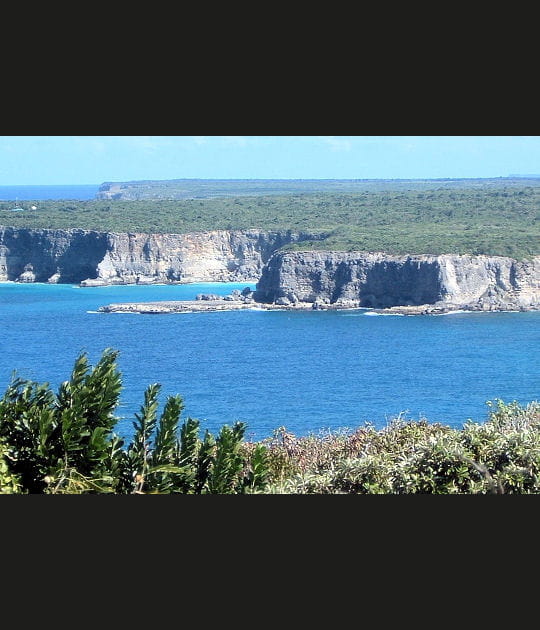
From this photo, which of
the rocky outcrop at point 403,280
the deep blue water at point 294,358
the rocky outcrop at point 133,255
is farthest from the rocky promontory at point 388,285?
the rocky outcrop at point 133,255

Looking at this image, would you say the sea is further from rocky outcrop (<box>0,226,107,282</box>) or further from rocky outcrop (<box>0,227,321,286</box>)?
rocky outcrop (<box>0,226,107,282</box>)

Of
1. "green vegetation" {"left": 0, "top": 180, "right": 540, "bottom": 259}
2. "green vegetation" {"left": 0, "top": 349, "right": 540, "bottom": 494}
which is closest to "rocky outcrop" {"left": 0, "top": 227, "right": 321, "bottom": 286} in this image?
"green vegetation" {"left": 0, "top": 180, "right": 540, "bottom": 259}

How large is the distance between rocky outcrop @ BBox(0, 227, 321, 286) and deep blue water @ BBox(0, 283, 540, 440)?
22.7 ft

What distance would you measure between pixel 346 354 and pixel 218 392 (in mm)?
11408

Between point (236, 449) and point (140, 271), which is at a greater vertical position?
point (236, 449)

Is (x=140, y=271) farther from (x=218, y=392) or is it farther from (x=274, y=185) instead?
(x=274, y=185)

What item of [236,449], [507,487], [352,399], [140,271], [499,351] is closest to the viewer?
[507,487]

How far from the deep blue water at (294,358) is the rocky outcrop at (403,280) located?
4.10 ft

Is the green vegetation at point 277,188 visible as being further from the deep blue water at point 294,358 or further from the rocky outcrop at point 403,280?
the deep blue water at point 294,358

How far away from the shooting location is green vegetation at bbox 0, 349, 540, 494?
8141 mm

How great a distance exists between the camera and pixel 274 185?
149125mm

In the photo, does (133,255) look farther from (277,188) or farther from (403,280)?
(277,188)

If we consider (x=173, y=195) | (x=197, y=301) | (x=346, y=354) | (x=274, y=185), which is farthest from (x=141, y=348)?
(x=274, y=185)

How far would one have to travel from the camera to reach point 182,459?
9.05 m
